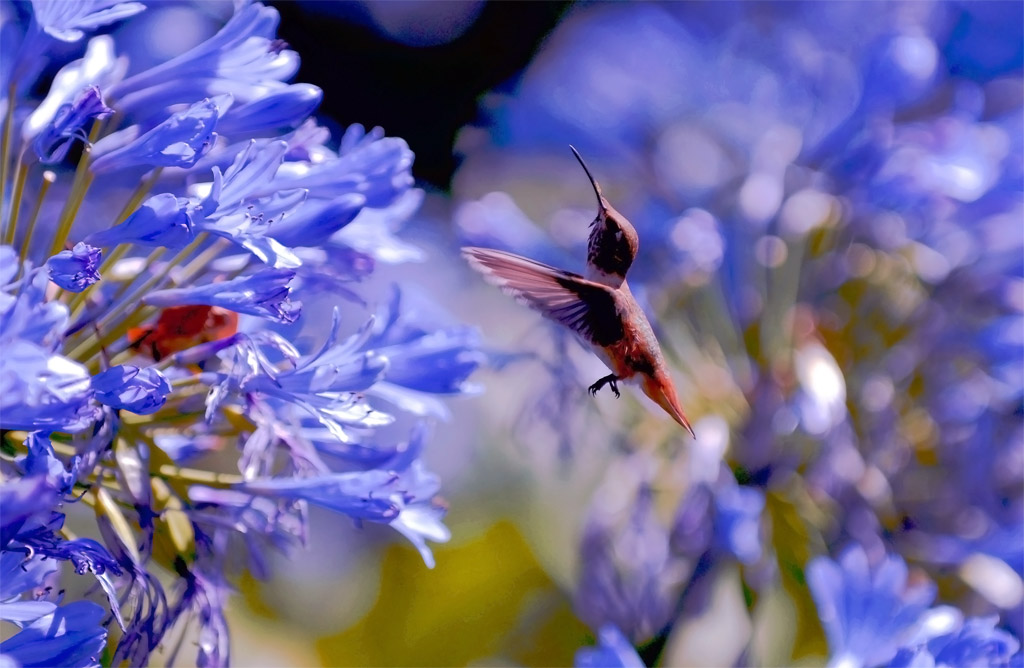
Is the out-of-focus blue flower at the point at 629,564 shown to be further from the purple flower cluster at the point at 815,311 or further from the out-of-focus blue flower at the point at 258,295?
the out-of-focus blue flower at the point at 258,295

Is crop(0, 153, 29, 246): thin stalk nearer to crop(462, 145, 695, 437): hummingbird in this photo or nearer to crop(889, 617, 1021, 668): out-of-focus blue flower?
crop(462, 145, 695, 437): hummingbird

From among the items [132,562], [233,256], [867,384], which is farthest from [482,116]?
[132,562]

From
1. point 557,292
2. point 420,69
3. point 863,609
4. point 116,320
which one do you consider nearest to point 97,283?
point 116,320

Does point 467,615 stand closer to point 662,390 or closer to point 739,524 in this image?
point 739,524

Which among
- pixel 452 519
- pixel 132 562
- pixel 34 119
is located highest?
pixel 34 119

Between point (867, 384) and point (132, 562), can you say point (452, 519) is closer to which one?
point (867, 384)

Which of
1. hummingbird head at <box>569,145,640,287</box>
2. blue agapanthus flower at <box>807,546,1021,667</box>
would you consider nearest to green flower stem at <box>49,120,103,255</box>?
hummingbird head at <box>569,145,640,287</box>

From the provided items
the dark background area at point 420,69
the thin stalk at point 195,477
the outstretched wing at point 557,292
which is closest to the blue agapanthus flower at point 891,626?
the outstretched wing at point 557,292
